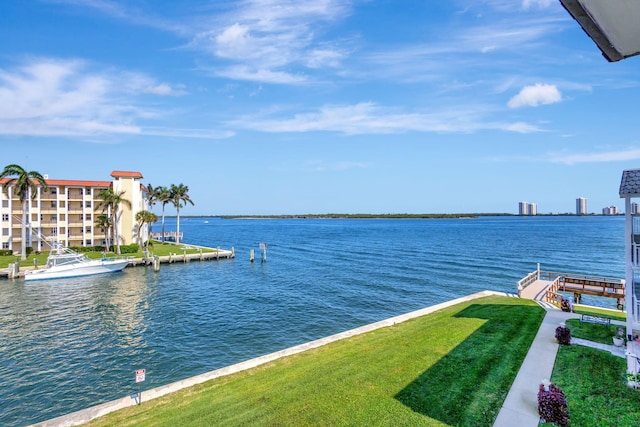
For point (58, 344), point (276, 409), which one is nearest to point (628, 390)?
point (276, 409)

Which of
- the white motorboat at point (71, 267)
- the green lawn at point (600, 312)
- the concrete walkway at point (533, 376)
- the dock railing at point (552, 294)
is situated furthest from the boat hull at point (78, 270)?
the green lawn at point (600, 312)

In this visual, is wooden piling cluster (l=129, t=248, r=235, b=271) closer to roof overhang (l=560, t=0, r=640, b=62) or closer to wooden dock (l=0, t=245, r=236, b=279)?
wooden dock (l=0, t=245, r=236, b=279)

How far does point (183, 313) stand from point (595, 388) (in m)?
23.9

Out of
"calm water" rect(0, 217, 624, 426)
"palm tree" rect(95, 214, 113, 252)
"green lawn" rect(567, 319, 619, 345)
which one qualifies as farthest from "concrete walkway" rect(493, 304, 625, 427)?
"palm tree" rect(95, 214, 113, 252)

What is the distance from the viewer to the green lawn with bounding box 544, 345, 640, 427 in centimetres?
930

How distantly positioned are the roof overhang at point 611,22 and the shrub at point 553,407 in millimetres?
9210

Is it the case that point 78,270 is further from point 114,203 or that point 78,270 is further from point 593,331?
point 593,331

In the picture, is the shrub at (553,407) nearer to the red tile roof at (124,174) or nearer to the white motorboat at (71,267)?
the white motorboat at (71,267)

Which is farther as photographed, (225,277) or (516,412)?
(225,277)

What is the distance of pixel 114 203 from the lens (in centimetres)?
5169

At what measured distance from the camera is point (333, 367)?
13.0 m

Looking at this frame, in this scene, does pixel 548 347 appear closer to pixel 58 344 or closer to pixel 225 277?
pixel 58 344

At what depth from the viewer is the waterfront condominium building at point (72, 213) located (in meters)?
52.1

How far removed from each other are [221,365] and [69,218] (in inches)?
2075
